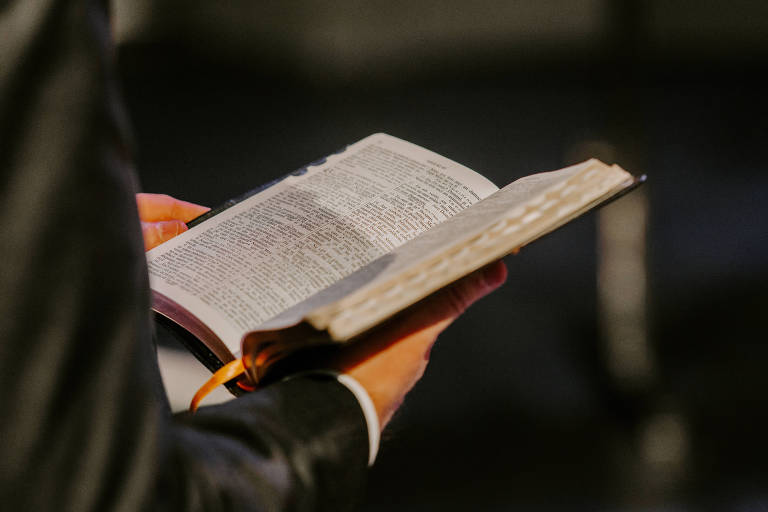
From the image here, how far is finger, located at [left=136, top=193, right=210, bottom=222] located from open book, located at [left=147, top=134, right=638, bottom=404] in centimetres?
8

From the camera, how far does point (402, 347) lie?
69 centimetres

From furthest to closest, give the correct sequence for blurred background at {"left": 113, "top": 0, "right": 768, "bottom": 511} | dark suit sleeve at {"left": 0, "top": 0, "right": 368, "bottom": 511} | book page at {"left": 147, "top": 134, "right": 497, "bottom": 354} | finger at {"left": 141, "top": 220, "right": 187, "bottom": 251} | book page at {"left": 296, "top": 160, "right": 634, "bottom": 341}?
1. blurred background at {"left": 113, "top": 0, "right": 768, "bottom": 511}
2. finger at {"left": 141, "top": 220, "right": 187, "bottom": 251}
3. book page at {"left": 147, "top": 134, "right": 497, "bottom": 354}
4. book page at {"left": 296, "top": 160, "right": 634, "bottom": 341}
5. dark suit sleeve at {"left": 0, "top": 0, "right": 368, "bottom": 511}

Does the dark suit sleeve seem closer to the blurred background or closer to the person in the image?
the person

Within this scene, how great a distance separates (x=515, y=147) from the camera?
85.7 inches

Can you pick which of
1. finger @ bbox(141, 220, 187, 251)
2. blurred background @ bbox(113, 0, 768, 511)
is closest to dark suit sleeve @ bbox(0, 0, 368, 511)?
finger @ bbox(141, 220, 187, 251)

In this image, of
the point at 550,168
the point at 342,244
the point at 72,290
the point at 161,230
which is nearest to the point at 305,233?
the point at 342,244

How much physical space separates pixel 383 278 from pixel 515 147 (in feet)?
5.34

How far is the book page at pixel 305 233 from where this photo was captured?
0.80m

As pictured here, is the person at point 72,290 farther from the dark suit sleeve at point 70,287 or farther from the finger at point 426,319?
the finger at point 426,319

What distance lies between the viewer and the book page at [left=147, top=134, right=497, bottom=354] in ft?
2.63

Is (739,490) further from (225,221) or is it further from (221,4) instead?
(221,4)

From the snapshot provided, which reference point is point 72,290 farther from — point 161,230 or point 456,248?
point 161,230

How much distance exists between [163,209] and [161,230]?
43mm

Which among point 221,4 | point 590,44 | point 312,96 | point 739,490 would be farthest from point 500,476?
point 221,4
